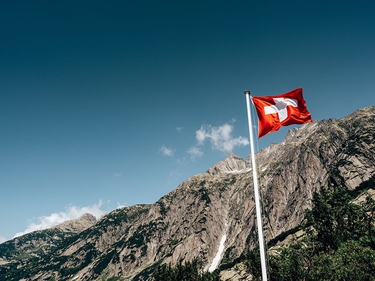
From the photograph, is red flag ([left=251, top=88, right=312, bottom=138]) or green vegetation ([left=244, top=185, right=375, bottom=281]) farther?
green vegetation ([left=244, top=185, right=375, bottom=281])

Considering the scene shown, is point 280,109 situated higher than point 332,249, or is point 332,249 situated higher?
point 280,109

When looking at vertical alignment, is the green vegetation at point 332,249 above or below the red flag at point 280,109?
below

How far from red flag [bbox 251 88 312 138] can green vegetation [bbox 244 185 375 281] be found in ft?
86.4

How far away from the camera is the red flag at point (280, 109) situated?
808 inches

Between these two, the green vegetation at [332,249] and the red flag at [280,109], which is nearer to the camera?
the red flag at [280,109]

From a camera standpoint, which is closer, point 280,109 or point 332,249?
point 280,109

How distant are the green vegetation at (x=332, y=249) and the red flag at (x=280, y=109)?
26320mm

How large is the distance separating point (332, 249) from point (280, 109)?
68.4 metres

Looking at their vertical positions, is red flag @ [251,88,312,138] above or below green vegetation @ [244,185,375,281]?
above

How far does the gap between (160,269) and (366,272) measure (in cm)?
10876

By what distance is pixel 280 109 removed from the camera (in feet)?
68.0

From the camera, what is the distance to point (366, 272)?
1551 inches

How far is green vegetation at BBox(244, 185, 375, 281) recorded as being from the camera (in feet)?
130

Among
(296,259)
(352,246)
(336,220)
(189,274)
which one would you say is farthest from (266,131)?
(189,274)
